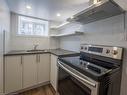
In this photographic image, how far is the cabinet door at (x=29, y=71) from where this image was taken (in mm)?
2186

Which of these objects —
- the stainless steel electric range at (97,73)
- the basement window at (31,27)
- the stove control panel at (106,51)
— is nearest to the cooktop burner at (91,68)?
the stainless steel electric range at (97,73)

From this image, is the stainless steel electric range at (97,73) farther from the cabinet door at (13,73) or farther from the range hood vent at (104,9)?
the cabinet door at (13,73)

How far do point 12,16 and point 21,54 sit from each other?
1284 millimetres

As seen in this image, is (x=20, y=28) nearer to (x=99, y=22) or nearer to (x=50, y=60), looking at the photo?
(x=50, y=60)

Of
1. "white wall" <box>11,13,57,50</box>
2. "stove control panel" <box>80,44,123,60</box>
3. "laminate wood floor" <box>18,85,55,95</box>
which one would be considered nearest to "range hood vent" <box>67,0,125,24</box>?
"stove control panel" <box>80,44,123,60</box>

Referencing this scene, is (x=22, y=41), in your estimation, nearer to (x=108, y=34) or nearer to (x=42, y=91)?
(x=42, y=91)

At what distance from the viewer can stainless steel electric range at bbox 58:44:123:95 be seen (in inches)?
31.2

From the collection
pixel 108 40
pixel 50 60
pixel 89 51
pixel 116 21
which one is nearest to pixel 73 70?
pixel 89 51

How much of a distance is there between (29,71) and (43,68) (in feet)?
1.27

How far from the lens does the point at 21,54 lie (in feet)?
6.88

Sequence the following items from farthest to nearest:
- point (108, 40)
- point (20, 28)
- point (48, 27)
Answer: point (48, 27) < point (20, 28) < point (108, 40)

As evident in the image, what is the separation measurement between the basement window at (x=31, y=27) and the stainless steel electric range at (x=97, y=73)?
81.5 inches

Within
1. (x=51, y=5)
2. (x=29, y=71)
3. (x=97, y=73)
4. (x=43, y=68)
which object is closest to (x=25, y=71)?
(x=29, y=71)

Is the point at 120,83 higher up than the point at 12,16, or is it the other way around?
the point at 12,16
